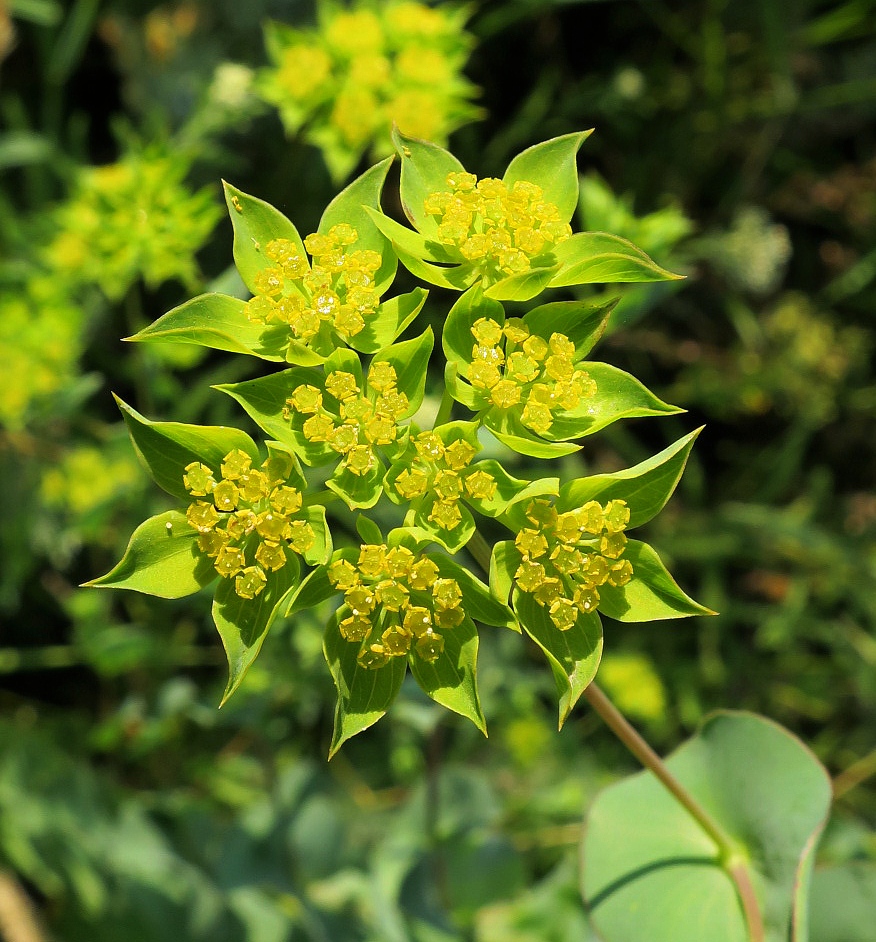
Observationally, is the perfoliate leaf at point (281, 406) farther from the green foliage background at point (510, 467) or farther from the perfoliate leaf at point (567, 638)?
the green foliage background at point (510, 467)

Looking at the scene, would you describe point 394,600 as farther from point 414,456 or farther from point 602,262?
point 602,262

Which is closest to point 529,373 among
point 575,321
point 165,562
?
point 575,321

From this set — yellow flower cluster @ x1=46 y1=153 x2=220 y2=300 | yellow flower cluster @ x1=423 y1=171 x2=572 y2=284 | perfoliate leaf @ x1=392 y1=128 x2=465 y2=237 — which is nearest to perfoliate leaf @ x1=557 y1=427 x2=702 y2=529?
yellow flower cluster @ x1=423 y1=171 x2=572 y2=284

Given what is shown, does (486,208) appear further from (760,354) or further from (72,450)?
(760,354)

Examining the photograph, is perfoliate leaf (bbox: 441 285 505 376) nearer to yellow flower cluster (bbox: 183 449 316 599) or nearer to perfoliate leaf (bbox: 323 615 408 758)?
yellow flower cluster (bbox: 183 449 316 599)

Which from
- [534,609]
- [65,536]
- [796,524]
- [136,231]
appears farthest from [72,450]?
[796,524]

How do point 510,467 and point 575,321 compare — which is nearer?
point 575,321
